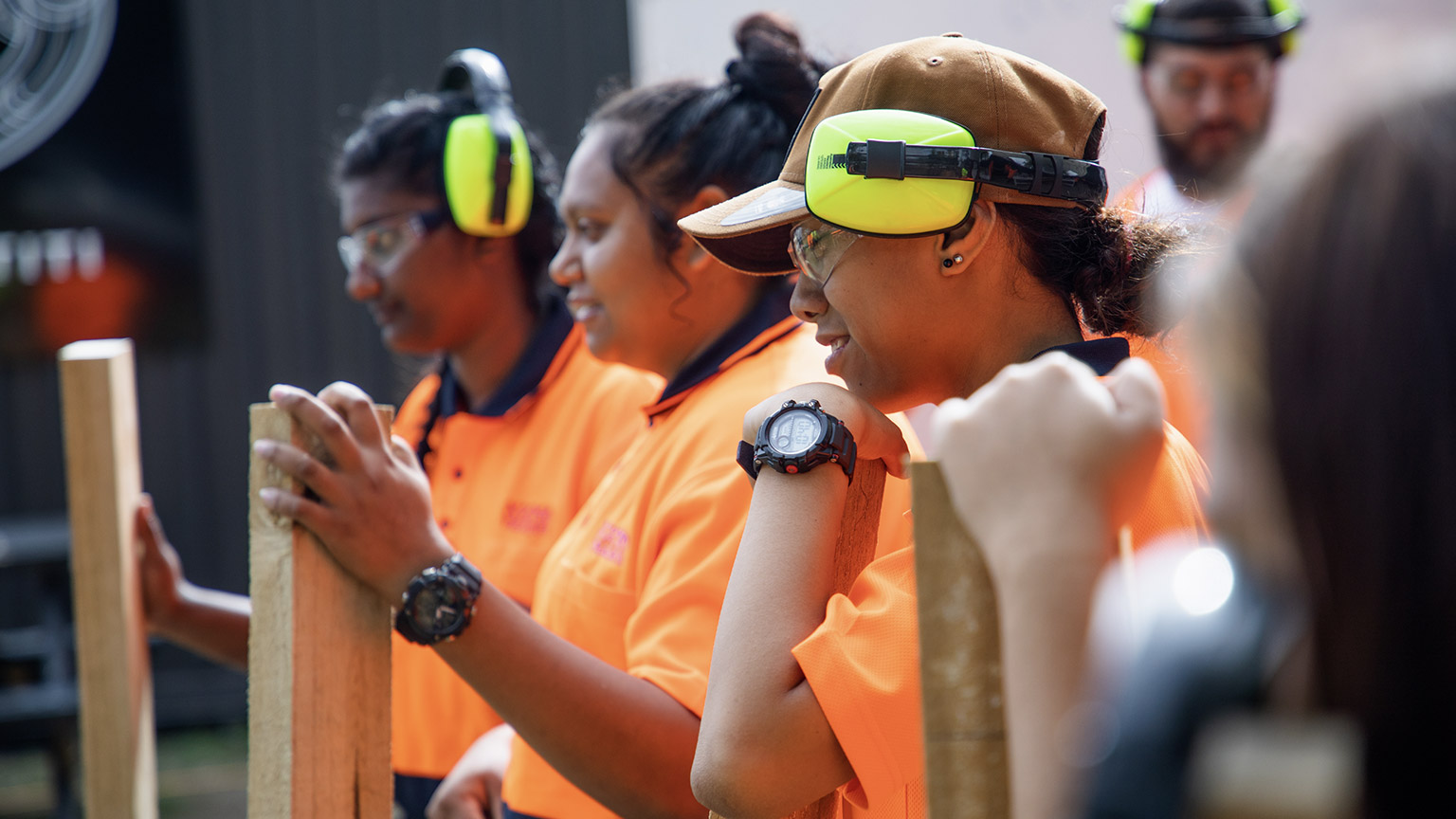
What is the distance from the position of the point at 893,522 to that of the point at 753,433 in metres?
0.21

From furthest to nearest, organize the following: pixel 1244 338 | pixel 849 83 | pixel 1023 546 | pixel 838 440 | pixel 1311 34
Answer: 1. pixel 1311 34
2. pixel 849 83
3. pixel 838 440
4. pixel 1023 546
5. pixel 1244 338

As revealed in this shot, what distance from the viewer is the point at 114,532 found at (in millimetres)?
1946

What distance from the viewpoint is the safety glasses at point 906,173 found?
4.02 feet

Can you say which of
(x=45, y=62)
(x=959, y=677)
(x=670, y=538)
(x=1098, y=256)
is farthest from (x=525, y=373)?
(x=45, y=62)

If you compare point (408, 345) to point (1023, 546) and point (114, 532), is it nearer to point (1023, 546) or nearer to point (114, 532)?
point (114, 532)

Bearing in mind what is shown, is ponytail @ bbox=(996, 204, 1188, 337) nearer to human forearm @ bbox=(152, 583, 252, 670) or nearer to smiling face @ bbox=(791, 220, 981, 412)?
smiling face @ bbox=(791, 220, 981, 412)

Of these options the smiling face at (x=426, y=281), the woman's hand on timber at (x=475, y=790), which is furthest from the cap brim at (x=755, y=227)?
the smiling face at (x=426, y=281)

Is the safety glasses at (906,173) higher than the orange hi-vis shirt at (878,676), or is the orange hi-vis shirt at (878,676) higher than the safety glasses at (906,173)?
the safety glasses at (906,173)

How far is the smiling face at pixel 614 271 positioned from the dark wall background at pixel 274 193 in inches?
140

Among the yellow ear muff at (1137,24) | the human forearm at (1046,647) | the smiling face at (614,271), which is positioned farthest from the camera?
the yellow ear muff at (1137,24)

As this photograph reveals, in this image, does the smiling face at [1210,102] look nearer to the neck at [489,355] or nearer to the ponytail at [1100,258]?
the neck at [489,355]

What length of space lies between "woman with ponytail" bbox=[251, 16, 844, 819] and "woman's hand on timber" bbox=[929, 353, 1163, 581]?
76cm

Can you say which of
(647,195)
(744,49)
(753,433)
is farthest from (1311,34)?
(753,433)

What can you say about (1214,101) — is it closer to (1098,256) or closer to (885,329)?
(1098,256)
